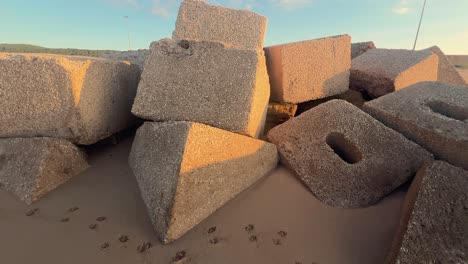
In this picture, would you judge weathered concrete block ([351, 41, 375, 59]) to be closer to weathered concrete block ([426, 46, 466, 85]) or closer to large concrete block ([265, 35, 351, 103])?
weathered concrete block ([426, 46, 466, 85])

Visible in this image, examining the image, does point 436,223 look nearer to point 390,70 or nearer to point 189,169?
point 189,169

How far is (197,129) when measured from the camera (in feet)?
6.35

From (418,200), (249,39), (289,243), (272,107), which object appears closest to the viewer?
(418,200)

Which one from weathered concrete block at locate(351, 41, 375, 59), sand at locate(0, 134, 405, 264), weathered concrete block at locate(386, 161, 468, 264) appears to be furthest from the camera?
weathered concrete block at locate(351, 41, 375, 59)

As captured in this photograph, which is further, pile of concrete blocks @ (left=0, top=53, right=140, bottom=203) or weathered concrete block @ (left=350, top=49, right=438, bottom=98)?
weathered concrete block @ (left=350, top=49, right=438, bottom=98)

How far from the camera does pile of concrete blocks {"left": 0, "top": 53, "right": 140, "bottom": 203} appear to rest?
2.10 metres

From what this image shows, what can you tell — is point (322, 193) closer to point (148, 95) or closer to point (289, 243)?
point (289, 243)

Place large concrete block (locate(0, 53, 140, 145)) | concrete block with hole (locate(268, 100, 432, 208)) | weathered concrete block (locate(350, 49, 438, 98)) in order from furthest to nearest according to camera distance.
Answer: weathered concrete block (locate(350, 49, 438, 98)), large concrete block (locate(0, 53, 140, 145)), concrete block with hole (locate(268, 100, 432, 208))

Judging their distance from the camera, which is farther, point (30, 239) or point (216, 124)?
point (216, 124)

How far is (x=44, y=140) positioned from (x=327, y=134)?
2147 millimetres

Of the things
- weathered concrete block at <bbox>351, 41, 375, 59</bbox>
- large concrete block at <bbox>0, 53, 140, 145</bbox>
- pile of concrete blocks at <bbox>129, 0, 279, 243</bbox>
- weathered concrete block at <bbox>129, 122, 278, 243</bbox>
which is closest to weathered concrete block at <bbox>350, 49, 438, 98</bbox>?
weathered concrete block at <bbox>351, 41, 375, 59</bbox>

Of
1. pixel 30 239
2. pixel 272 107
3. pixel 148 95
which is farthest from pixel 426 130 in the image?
pixel 30 239

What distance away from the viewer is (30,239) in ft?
5.49

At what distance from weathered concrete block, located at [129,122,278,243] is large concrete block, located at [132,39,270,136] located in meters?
0.14
